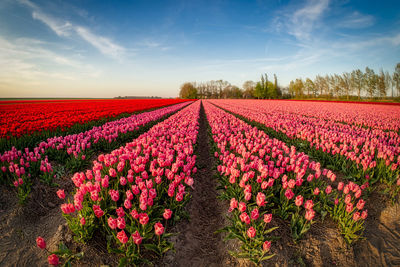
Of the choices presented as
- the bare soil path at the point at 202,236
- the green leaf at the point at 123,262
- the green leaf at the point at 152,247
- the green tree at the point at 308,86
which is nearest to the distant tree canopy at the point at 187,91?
the green tree at the point at 308,86

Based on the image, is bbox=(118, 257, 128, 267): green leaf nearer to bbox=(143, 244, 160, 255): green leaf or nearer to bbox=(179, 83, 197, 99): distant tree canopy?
bbox=(143, 244, 160, 255): green leaf

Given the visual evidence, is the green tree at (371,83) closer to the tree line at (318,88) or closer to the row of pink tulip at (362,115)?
the tree line at (318,88)

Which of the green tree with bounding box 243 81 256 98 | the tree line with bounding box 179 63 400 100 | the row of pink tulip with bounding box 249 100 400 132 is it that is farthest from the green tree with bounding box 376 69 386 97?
the green tree with bounding box 243 81 256 98

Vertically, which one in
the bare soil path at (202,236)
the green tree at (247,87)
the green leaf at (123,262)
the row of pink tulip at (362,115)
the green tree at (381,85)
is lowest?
the bare soil path at (202,236)

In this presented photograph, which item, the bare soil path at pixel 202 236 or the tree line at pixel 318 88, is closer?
the bare soil path at pixel 202 236

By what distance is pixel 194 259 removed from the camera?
2.68 meters

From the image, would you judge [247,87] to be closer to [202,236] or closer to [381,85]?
[381,85]

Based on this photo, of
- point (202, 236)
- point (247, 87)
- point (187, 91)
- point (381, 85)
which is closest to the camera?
point (202, 236)

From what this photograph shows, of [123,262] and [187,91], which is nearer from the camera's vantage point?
[123,262]

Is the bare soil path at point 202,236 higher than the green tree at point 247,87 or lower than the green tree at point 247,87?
lower

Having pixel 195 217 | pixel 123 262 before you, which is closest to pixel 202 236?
pixel 195 217

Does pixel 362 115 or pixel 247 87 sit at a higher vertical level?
pixel 247 87

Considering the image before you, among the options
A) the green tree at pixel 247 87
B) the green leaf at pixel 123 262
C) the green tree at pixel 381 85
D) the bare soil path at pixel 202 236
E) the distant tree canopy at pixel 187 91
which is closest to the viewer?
the green leaf at pixel 123 262

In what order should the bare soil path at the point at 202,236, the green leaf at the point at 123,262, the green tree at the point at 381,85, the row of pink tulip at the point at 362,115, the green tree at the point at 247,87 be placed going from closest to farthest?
the green leaf at the point at 123,262, the bare soil path at the point at 202,236, the row of pink tulip at the point at 362,115, the green tree at the point at 381,85, the green tree at the point at 247,87
